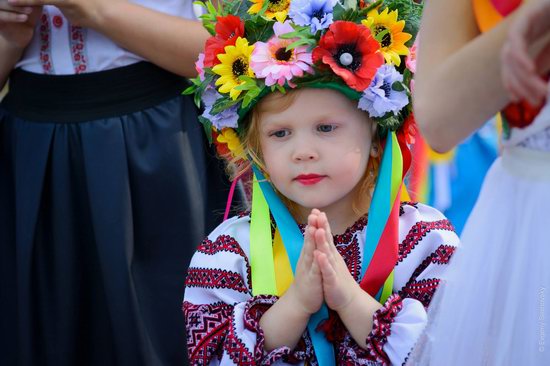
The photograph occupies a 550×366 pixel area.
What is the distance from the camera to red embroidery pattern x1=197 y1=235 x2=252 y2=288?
7.96ft

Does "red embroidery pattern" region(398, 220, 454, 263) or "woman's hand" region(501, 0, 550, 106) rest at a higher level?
"woman's hand" region(501, 0, 550, 106)

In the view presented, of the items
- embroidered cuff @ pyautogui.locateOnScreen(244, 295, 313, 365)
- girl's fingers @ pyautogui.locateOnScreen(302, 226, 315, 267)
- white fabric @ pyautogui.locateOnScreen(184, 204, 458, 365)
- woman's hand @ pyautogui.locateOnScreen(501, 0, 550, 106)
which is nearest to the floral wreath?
white fabric @ pyautogui.locateOnScreen(184, 204, 458, 365)

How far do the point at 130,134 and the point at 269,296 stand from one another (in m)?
0.82

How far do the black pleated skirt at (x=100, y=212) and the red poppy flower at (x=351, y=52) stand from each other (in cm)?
77

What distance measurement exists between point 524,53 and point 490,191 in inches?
16.8

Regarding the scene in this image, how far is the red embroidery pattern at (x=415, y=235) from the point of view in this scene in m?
2.35

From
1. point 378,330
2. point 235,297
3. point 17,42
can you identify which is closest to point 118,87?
point 17,42

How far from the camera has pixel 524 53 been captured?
1.29 metres

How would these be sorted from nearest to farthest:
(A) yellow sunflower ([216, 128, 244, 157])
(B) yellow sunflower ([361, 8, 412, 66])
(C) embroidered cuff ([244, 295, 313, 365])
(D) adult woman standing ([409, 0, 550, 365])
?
(D) adult woman standing ([409, 0, 550, 365]), (C) embroidered cuff ([244, 295, 313, 365]), (B) yellow sunflower ([361, 8, 412, 66]), (A) yellow sunflower ([216, 128, 244, 157])

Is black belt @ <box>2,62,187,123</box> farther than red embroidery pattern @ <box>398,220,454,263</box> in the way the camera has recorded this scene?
Yes

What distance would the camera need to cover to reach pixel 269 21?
2.37 m

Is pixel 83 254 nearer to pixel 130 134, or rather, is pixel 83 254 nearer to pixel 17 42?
pixel 130 134

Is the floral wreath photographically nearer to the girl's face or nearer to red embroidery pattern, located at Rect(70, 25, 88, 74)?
the girl's face

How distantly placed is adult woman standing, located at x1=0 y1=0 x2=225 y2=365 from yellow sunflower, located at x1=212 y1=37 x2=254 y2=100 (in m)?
0.45
